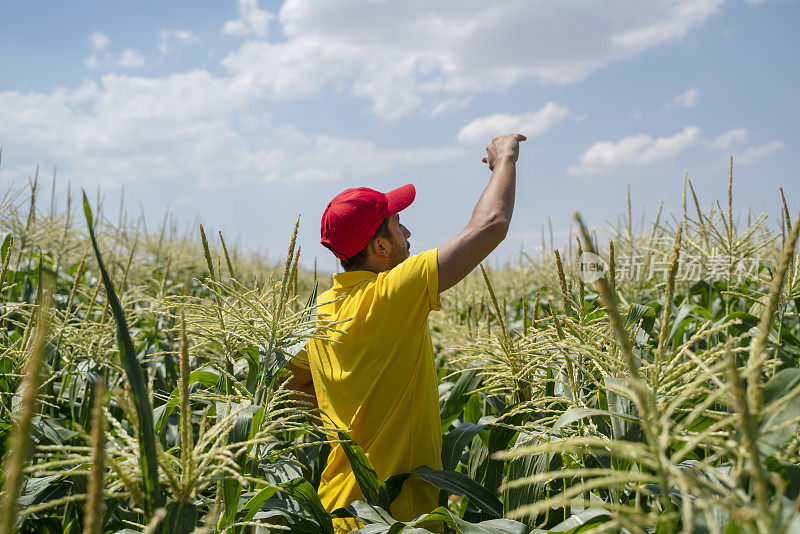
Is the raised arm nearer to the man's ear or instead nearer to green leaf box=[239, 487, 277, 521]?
the man's ear

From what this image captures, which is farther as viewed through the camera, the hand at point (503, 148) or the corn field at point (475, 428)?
the hand at point (503, 148)

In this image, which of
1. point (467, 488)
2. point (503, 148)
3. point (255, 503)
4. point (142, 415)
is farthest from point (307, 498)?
point (503, 148)

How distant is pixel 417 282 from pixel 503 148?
0.64 m

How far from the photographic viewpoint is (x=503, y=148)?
208 cm

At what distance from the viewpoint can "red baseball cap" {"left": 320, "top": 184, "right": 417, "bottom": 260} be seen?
2.24 m

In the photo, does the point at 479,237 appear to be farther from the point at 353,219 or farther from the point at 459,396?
the point at 459,396

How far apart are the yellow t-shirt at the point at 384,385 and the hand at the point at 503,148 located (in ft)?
1.61

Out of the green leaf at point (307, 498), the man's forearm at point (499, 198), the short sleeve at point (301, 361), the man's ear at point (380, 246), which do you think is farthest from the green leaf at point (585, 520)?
the man's ear at point (380, 246)

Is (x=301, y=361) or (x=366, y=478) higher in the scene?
(x=301, y=361)

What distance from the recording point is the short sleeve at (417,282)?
1.86 meters

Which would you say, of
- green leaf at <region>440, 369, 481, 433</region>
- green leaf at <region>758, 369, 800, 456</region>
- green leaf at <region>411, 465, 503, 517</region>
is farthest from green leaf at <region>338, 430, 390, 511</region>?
green leaf at <region>758, 369, 800, 456</region>

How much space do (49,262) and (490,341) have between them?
4.83 m

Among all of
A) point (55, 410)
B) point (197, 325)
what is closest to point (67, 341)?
point (55, 410)

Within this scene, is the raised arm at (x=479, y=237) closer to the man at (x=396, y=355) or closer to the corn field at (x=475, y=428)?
the man at (x=396, y=355)
